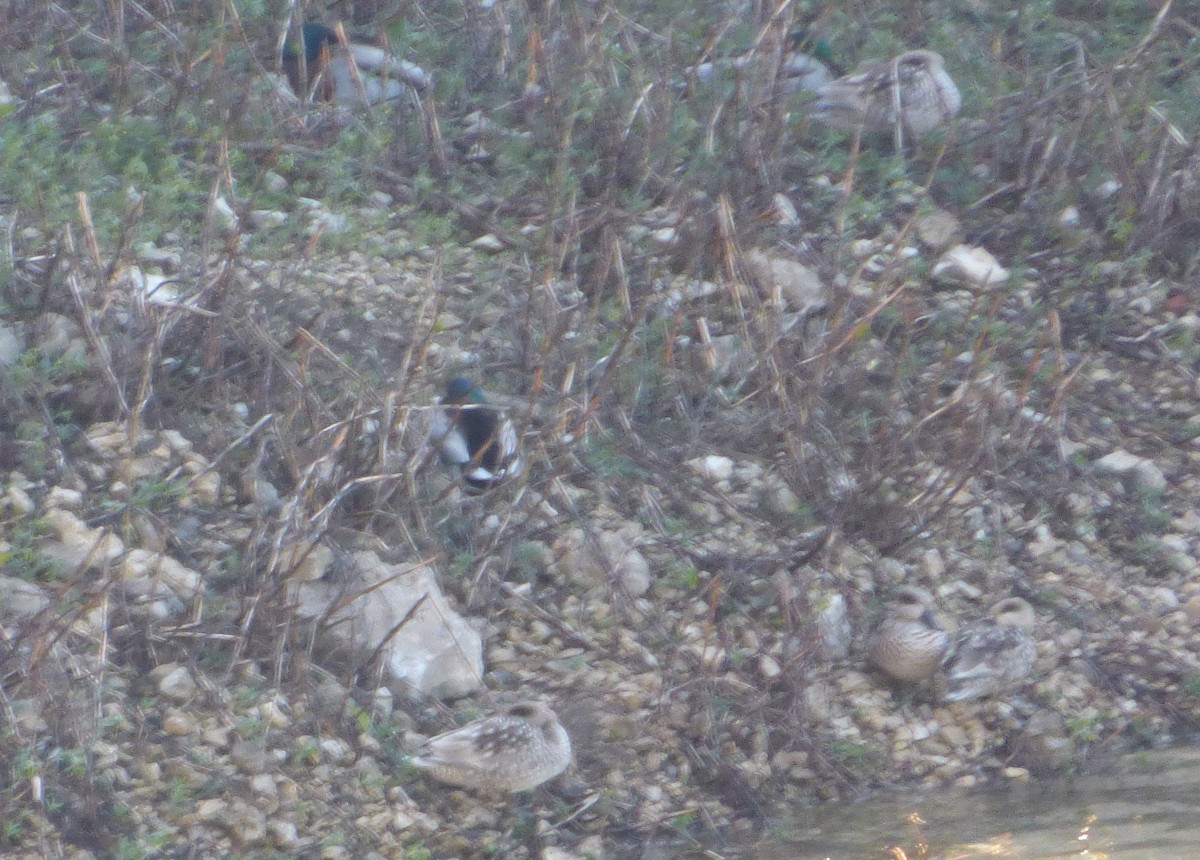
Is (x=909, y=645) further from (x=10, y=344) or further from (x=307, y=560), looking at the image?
(x=10, y=344)

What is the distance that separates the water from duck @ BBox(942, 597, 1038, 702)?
0.99 ft

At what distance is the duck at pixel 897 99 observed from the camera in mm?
6793

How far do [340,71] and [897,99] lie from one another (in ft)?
7.59

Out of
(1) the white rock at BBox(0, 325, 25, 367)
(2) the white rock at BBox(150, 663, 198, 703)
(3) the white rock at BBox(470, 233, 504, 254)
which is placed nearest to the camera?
(2) the white rock at BBox(150, 663, 198, 703)

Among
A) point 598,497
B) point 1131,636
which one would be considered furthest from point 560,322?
point 1131,636

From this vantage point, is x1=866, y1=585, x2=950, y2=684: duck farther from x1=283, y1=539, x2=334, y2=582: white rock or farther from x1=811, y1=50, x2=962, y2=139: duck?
x1=811, y1=50, x2=962, y2=139: duck

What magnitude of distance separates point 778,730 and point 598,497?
102 cm

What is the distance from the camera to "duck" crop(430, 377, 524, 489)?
4910mm

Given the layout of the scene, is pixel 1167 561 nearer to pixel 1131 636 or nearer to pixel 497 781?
pixel 1131 636

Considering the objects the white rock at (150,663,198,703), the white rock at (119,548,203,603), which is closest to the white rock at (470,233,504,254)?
the white rock at (119,548,203,603)

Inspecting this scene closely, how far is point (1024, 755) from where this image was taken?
15.9 feet

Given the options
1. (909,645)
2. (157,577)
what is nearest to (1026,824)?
(909,645)

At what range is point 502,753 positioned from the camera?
3963 millimetres

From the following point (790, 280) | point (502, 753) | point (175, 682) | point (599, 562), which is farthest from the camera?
point (790, 280)
